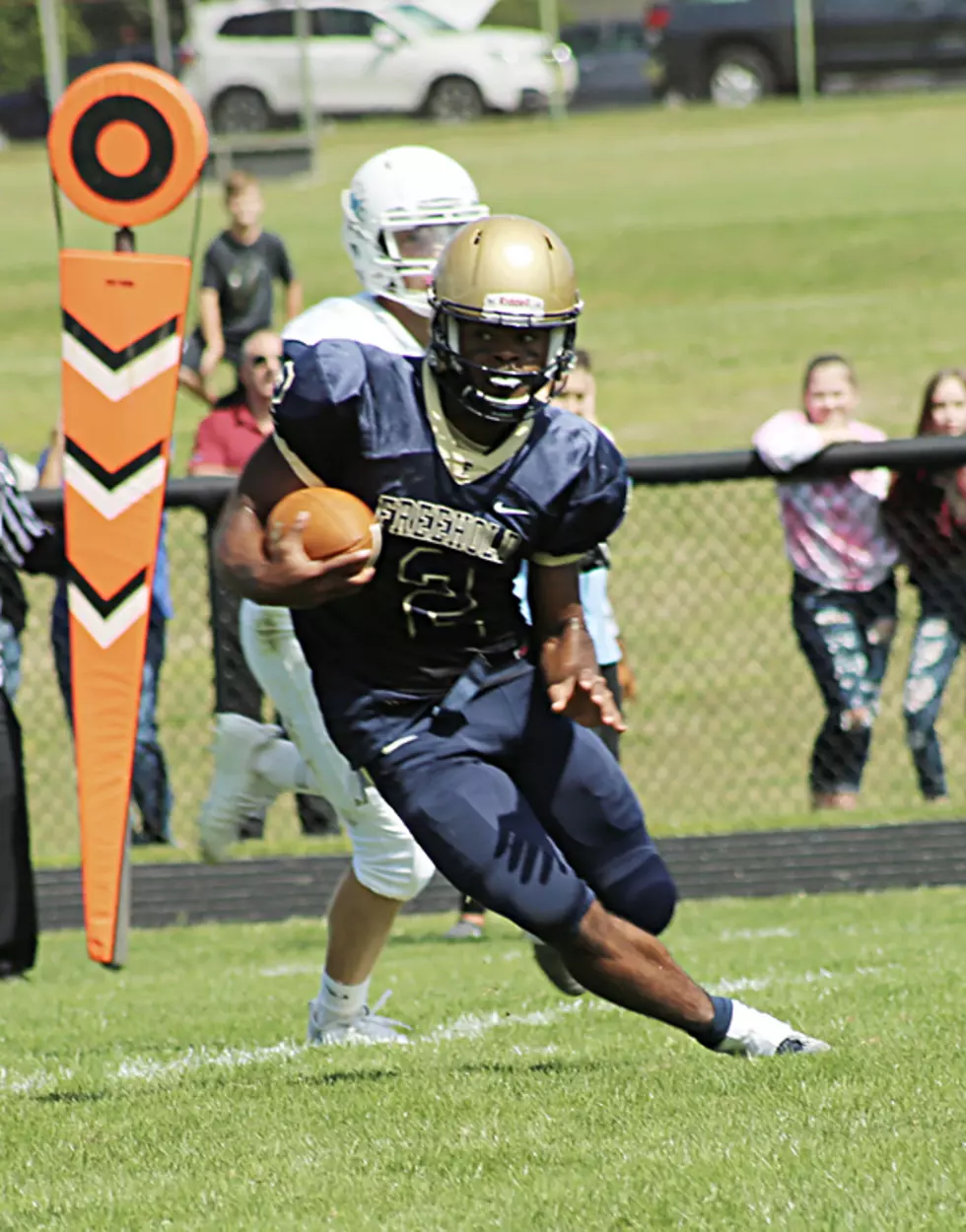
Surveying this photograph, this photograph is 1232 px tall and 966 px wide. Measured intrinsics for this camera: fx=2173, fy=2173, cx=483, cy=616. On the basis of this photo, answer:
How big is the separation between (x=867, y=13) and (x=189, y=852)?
799 inches

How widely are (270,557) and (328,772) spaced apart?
4.25 feet

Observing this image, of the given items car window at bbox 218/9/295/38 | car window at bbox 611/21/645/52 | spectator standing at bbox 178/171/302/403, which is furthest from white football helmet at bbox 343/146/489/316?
car window at bbox 611/21/645/52

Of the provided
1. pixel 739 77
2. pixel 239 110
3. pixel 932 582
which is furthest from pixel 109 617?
pixel 739 77

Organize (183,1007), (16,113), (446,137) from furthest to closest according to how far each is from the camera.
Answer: (16,113) < (446,137) < (183,1007)

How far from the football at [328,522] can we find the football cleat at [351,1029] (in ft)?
5.05

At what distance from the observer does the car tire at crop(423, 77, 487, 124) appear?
26781 millimetres

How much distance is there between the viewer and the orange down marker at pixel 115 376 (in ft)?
20.3

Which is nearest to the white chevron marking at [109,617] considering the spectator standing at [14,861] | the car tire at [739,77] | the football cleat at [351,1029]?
the spectator standing at [14,861]

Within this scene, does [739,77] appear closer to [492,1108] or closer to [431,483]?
[431,483]

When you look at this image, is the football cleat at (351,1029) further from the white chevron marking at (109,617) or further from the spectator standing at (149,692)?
the spectator standing at (149,692)

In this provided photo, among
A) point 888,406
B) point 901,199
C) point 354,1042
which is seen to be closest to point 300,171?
point 901,199

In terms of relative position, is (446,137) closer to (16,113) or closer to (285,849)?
(16,113)

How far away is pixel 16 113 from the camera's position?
27.8m

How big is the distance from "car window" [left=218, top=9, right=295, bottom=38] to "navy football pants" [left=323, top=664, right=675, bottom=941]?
2126 cm
